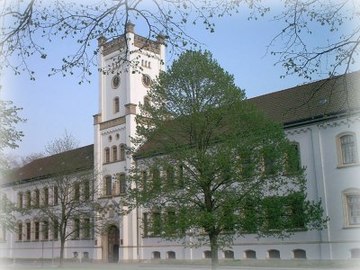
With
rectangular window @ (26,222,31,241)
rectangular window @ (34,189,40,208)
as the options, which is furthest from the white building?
rectangular window @ (34,189,40,208)

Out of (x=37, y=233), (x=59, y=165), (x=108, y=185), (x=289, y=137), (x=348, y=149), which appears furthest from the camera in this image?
(x=37, y=233)

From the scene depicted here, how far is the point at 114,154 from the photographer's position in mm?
43344

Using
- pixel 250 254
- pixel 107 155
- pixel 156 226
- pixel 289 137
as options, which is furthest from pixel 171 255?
pixel 156 226

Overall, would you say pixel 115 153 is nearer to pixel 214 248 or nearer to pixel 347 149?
pixel 347 149

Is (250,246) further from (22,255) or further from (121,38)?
(22,255)

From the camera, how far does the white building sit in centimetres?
2509

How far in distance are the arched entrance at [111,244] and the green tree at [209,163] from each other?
2037 cm

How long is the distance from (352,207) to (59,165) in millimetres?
22546

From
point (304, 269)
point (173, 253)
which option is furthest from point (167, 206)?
point (173, 253)

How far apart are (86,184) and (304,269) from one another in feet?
67.3

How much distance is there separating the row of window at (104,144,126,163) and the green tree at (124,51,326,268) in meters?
19.7

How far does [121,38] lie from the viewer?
336 inches

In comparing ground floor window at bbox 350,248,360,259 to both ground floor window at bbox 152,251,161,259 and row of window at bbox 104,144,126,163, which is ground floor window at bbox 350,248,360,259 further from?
row of window at bbox 104,144,126,163

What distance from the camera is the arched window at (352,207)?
2623 cm
